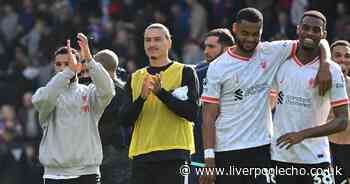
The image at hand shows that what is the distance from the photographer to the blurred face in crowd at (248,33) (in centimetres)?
954

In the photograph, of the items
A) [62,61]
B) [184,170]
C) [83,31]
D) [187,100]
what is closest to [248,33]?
[187,100]

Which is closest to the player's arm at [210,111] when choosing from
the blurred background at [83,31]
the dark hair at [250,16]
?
the dark hair at [250,16]

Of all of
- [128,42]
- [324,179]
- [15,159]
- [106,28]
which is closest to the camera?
[324,179]

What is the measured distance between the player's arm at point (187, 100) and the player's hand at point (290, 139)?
3.12 feet

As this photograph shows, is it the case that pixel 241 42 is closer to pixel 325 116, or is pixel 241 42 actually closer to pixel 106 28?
pixel 325 116

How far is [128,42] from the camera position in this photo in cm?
2047

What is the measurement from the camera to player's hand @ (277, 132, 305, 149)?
9.35m

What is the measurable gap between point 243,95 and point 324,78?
2.38 ft

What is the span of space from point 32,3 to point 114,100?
1266cm

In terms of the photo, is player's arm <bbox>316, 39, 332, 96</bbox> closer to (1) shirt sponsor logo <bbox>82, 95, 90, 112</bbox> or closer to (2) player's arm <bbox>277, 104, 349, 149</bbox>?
(2) player's arm <bbox>277, 104, 349, 149</bbox>

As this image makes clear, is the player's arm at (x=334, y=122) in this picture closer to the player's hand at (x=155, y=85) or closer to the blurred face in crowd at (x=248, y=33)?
the blurred face in crowd at (x=248, y=33)

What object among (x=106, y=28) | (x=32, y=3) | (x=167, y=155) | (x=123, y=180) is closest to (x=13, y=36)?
(x=32, y=3)

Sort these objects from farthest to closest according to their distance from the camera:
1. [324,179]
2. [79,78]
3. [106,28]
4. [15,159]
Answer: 1. [106,28]
2. [15,159]
3. [79,78]
4. [324,179]

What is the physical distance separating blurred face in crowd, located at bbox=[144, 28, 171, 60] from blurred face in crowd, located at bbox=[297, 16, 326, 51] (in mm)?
1379
